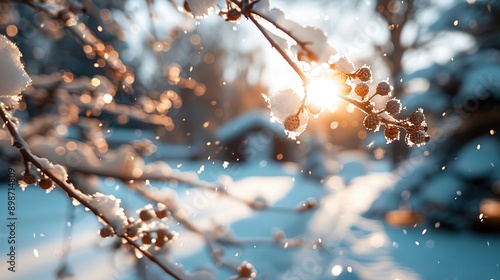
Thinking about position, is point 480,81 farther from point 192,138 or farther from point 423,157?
point 192,138

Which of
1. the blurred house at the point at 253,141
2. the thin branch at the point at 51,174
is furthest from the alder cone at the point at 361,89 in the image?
the blurred house at the point at 253,141

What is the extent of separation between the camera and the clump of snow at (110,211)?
997 mm

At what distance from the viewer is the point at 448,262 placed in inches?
212

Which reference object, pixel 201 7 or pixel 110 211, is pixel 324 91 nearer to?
pixel 201 7

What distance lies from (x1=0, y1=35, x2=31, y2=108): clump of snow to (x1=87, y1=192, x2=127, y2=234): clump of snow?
314 millimetres

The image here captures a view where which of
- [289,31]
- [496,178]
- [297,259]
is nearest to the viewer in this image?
[289,31]

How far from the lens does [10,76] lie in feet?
3.20

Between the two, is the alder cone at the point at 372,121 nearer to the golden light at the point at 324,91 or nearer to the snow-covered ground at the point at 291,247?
the golden light at the point at 324,91

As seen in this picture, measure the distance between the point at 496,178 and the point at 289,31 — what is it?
680cm

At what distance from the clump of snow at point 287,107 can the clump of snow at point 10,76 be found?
61cm

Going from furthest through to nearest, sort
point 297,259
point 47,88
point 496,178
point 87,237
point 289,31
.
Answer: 1. point 496,178
2. point 87,237
3. point 297,259
4. point 47,88
5. point 289,31

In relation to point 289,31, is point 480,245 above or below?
above

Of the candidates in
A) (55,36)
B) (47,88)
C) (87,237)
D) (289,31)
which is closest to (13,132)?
(289,31)

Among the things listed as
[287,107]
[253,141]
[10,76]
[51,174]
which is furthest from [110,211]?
[253,141]
